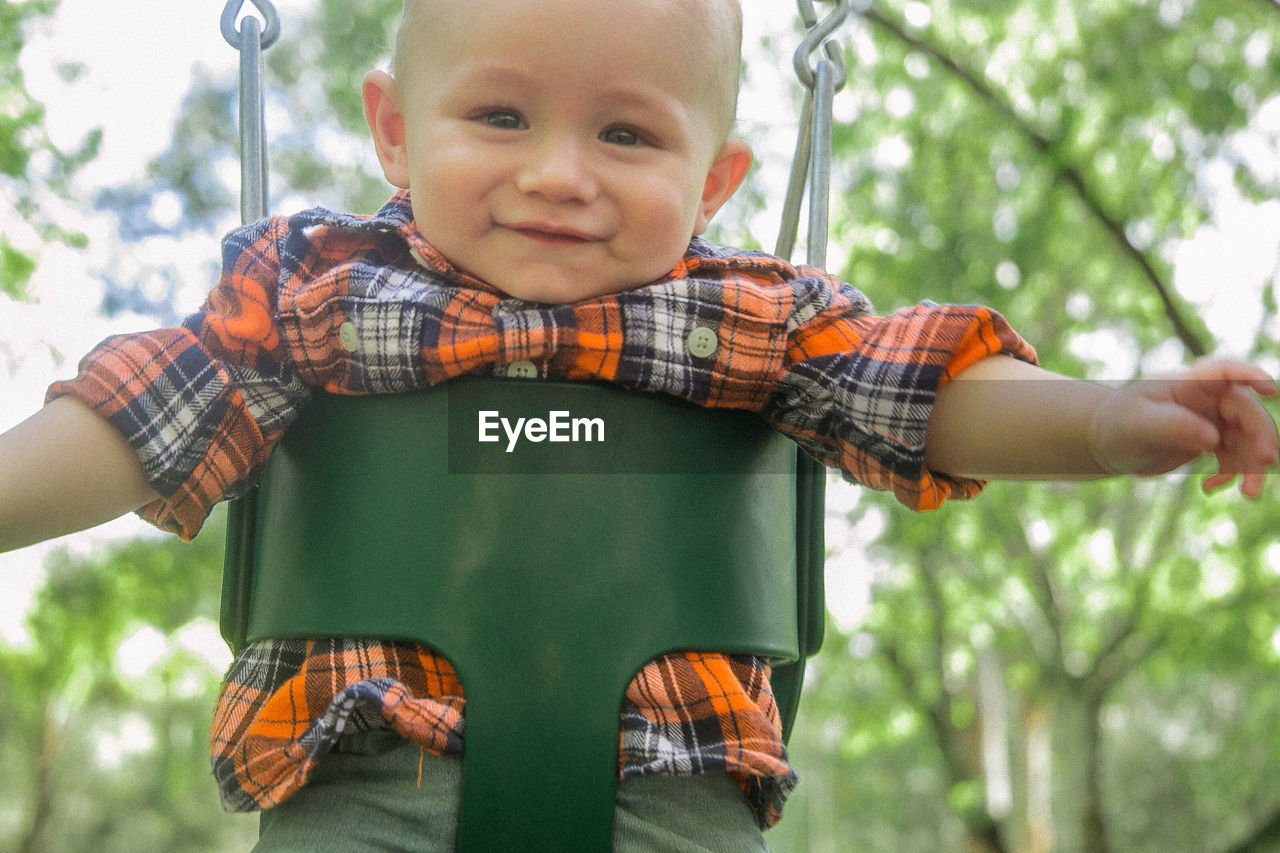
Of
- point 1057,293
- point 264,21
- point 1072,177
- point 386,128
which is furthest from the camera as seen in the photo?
point 1057,293

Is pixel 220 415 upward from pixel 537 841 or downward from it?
upward

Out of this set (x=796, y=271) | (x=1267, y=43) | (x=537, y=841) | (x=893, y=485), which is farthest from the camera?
(x=1267, y=43)

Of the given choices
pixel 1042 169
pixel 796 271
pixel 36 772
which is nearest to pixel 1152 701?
pixel 1042 169

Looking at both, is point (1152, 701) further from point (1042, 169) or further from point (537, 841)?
point (537, 841)

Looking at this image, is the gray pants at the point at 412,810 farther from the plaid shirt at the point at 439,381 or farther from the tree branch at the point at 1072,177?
the tree branch at the point at 1072,177

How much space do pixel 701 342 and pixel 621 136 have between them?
0.18 meters

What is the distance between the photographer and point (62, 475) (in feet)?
3.10

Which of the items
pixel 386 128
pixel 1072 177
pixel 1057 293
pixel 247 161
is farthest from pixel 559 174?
pixel 1057 293

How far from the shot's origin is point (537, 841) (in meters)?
0.94

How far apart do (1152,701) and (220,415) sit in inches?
635

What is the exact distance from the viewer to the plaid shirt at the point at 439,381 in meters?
0.96

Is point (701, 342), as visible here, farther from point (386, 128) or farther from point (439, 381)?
point (386, 128)

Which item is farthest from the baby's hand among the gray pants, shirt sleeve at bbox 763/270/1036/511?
the gray pants

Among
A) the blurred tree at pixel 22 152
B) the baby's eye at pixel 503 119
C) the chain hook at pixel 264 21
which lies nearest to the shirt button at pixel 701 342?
the baby's eye at pixel 503 119
